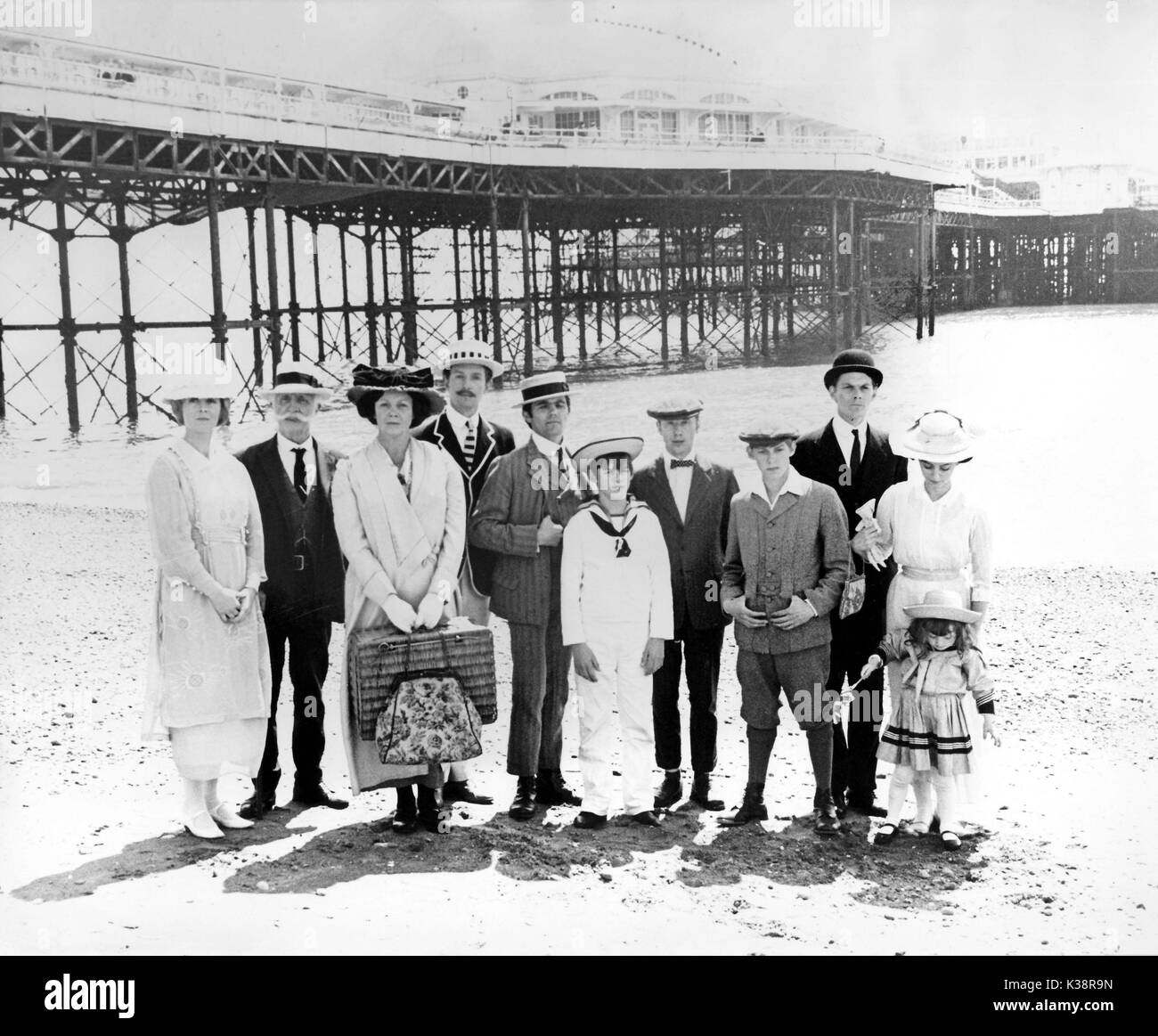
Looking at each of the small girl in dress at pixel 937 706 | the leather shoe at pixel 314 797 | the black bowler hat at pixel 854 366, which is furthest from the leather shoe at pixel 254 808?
the black bowler hat at pixel 854 366

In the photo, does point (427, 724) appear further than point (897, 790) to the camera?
No

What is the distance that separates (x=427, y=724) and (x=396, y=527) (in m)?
0.90

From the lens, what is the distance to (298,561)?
19.1 ft

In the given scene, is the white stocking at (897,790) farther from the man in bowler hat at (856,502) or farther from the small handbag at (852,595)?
the small handbag at (852,595)

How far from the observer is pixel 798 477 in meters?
5.55

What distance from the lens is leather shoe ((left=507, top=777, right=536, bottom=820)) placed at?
5750 mm

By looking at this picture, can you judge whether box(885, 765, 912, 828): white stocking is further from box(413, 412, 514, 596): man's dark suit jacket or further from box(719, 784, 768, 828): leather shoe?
box(413, 412, 514, 596): man's dark suit jacket

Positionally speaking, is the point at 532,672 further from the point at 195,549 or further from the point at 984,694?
the point at 984,694

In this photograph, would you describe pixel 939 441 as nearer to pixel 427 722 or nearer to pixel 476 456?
pixel 476 456

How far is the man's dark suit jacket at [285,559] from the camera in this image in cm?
580

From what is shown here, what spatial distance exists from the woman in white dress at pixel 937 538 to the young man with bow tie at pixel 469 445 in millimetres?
1979

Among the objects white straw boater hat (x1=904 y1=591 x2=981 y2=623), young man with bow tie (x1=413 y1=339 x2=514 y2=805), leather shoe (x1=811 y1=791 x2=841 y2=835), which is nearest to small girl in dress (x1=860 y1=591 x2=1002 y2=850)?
white straw boater hat (x1=904 y1=591 x2=981 y2=623)

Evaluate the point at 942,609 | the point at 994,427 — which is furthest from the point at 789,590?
the point at 994,427

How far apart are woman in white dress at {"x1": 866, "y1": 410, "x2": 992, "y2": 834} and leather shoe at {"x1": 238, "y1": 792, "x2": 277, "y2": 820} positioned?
3.09 meters
